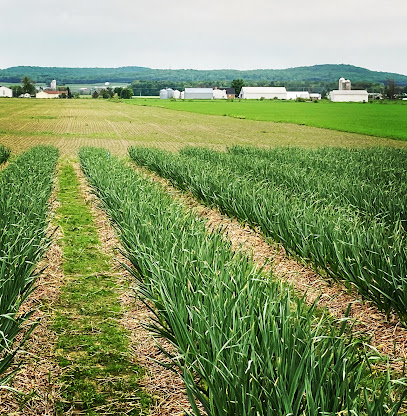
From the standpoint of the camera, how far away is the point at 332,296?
17.1 feet

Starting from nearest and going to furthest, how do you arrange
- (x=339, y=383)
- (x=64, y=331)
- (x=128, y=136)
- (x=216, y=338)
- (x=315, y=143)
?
1. (x=339, y=383)
2. (x=216, y=338)
3. (x=64, y=331)
4. (x=315, y=143)
5. (x=128, y=136)

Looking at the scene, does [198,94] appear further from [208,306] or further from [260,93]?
[208,306]

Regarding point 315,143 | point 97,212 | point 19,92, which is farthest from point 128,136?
point 19,92

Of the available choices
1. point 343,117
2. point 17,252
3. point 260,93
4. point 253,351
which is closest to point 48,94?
point 260,93

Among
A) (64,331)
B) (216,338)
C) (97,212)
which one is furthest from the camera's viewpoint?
(97,212)

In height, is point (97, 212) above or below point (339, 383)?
below

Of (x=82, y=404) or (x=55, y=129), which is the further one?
(x=55, y=129)

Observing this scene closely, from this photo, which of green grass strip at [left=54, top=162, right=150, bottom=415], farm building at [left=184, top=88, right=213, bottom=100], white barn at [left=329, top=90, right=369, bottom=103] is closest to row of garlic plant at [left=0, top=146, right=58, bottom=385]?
green grass strip at [left=54, top=162, right=150, bottom=415]

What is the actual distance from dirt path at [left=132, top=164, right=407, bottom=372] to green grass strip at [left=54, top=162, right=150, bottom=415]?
1.31 m

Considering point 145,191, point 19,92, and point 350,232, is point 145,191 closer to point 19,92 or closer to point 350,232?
point 350,232

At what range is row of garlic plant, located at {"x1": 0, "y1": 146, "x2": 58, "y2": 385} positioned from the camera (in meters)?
3.72

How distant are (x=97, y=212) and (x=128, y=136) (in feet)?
66.5

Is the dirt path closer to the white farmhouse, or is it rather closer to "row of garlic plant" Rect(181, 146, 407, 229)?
"row of garlic plant" Rect(181, 146, 407, 229)

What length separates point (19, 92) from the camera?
515 feet
